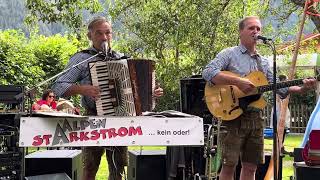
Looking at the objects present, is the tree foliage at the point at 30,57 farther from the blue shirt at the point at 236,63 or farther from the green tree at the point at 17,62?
the blue shirt at the point at 236,63

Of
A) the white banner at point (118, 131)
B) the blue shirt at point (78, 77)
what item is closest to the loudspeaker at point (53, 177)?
the blue shirt at point (78, 77)

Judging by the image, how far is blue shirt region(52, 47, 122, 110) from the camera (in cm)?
491

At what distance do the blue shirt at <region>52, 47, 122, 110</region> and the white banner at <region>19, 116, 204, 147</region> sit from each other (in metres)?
0.68

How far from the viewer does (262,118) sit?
5566 mm

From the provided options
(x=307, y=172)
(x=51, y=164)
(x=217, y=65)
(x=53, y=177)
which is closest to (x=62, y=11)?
(x=51, y=164)

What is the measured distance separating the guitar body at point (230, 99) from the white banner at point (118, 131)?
1.33 meters

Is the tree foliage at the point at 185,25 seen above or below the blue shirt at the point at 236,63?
above

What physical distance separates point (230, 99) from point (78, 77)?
153 centimetres

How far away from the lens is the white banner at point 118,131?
13.7 feet

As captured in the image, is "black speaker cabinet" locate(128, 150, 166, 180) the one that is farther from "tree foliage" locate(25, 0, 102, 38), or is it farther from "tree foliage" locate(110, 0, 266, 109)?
"tree foliage" locate(110, 0, 266, 109)

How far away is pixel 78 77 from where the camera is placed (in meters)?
5.01

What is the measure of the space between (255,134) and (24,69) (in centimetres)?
1069

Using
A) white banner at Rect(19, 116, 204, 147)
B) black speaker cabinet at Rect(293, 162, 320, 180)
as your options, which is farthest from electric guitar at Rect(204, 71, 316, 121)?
black speaker cabinet at Rect(293, 162, 320, 180)

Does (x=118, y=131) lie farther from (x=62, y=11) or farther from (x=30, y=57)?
(x=30, y=57)
